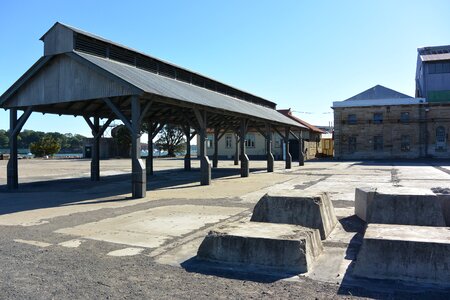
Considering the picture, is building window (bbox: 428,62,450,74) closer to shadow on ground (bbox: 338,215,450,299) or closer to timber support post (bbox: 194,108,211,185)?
timber support post (bbox: 194,108,211,185)

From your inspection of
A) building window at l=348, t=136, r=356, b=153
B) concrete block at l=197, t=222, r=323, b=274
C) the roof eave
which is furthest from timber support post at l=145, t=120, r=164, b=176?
building window at l=348, t=136, r=356, b=153

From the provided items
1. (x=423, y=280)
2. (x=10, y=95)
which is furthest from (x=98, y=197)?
(x=423, y=280)

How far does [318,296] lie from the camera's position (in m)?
4.41

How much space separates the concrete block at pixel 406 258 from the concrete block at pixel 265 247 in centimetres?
75

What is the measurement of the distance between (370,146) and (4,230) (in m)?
47.1

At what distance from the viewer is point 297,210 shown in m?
7.51

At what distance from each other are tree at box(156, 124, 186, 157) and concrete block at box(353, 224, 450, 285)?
58.7m

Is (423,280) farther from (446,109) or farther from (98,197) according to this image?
(446,109)

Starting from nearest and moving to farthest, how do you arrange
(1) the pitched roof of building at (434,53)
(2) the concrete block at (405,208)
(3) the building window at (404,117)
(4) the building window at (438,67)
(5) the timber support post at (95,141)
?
(2) the concrete block at (405,208)
(5) the timber support post at (95,141)
(3) the building window at (404,117)
(4) the building window at (438,67)
(1) the pitched roof of building at (434,53)

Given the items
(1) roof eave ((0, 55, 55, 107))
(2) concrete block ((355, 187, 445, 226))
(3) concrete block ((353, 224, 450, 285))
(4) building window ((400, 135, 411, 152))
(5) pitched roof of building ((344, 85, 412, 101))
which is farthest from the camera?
(5) pitched roof of building ((344, 85, 412, 101))

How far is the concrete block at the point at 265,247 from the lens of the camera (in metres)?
5.31

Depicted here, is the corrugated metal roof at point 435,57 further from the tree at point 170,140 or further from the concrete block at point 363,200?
the concrete block at point 363,200

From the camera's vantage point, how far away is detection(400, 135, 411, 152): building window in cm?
4806

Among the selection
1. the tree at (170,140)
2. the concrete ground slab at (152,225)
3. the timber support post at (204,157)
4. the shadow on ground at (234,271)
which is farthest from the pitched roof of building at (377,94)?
the shadow on ground at (234,271)
